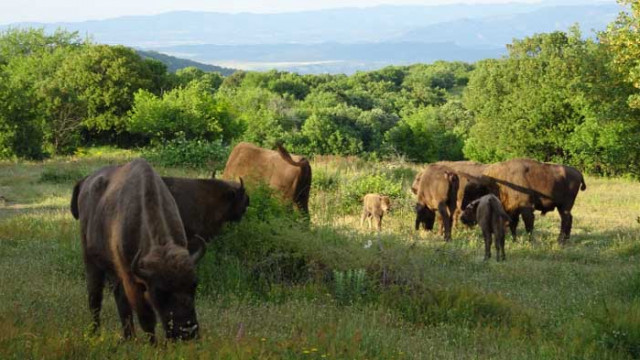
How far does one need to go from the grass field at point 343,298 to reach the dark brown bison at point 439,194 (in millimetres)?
923

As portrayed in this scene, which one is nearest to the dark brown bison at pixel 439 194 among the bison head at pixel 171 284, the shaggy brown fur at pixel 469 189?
the shaggy brown fur at pixel 469 189

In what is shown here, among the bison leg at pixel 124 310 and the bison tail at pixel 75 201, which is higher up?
the bison tail at pixel 75 201

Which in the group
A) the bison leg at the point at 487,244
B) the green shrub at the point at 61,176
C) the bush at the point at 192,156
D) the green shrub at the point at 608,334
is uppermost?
the green shrub at the point at 608,334

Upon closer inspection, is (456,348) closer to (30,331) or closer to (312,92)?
(30,331)

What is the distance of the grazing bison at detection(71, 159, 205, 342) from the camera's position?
5832 millimetres

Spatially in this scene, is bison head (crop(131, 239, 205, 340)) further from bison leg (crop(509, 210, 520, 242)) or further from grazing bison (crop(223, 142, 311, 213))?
bison leg (crop(509, 210, 520, 242))

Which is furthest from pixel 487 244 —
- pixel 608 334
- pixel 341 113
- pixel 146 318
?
pixel 341 113

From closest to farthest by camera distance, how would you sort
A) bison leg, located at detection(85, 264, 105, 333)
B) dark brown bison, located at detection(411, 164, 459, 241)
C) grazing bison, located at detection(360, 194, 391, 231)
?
1. bison leg, located at detection(85, 264, 105, 333)
2. dark brown bison, located at detection(411, 164, 459, 241)
3. grazing bison, located at detection(360, 194, 391, 231)

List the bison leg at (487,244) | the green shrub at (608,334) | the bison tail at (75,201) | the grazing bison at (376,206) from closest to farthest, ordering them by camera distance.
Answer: the green shrub at (608,334) < the bison tail at (75,201) < the bison leg at (487,244) < the grazing bison at (376,206)

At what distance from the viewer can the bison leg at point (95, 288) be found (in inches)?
283

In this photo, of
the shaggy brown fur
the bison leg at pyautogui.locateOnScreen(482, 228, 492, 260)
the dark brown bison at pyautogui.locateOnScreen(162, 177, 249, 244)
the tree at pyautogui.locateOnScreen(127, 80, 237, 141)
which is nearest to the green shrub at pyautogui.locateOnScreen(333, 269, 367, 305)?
the dark brown bison at pyautogui.locateOnScreen(162, 177, 249, 244)

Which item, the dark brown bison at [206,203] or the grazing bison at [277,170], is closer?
the dark brown bison at [206,203]

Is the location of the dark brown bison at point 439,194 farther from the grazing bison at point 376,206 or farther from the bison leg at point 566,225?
the bison leg at point 566,225

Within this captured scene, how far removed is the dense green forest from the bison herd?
4.05m
